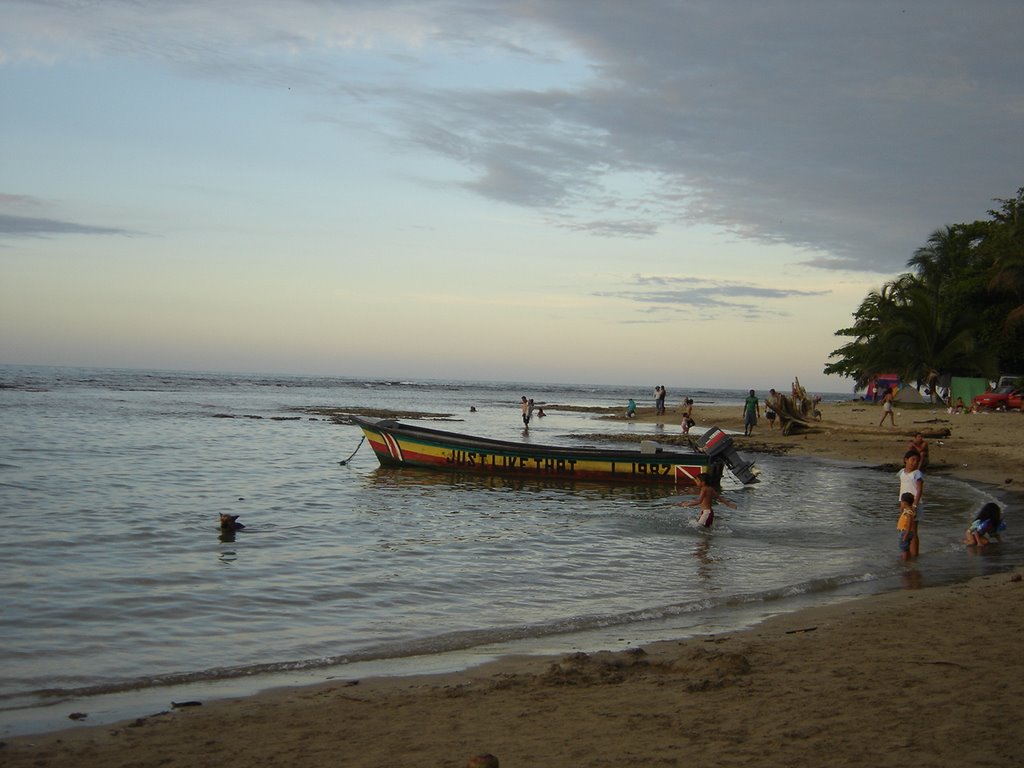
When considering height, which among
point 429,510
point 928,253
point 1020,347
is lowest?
point 429,510

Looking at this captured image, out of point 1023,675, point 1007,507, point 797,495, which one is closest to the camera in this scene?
point 1023,675

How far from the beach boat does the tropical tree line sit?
20.9 metres

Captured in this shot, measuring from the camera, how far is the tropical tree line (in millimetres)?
37969

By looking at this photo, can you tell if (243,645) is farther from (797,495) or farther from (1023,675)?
(797,495)

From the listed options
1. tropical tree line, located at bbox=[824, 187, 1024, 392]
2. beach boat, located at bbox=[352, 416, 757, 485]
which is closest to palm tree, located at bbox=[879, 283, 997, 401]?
tropical tree line, located at bbox=[824, 187, 1024, 392]

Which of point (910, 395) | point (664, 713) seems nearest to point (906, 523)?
point (664, 713)

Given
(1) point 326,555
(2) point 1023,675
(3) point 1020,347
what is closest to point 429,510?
(1) point 326,555

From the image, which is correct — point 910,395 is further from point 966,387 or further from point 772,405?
point 772,405

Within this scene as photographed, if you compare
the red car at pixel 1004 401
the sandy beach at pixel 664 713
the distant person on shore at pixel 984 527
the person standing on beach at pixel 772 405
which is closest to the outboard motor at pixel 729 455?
the distant person on shore at pixel 984 527

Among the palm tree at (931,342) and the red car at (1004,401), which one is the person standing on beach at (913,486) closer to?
the red car at (1004,401)

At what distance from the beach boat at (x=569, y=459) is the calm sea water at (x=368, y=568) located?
435 mm

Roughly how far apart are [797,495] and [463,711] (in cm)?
1502

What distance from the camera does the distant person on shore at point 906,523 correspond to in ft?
37.3

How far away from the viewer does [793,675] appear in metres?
6.02
